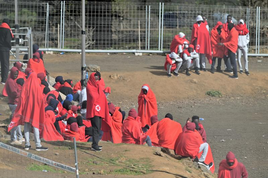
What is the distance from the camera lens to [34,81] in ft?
37.8

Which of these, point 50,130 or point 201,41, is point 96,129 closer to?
point 50,130

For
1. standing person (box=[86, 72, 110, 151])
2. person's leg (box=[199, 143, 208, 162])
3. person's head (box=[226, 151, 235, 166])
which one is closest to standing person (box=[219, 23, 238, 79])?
person's leg (box=[199, 143, 208, 162])

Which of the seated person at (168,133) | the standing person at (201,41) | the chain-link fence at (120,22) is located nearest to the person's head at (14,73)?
the seated person at (168,133)

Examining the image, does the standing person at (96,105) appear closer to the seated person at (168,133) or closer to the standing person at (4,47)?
the seated person at (168,133)

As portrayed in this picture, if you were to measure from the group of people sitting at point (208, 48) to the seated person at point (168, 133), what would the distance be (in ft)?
23.7

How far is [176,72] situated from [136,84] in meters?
1.49

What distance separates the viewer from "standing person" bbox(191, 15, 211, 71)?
21.6 metres

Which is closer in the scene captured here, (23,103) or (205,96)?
(23,103)

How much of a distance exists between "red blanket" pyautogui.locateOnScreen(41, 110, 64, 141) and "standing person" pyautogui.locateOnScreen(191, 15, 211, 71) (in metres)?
9.38

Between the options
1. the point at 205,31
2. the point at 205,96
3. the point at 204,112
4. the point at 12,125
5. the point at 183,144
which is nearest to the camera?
the point at 12,125

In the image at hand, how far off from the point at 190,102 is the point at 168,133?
6.42m

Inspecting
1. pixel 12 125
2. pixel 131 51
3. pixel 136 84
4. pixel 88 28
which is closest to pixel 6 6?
pixel 88 28

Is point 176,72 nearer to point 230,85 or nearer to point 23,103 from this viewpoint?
point 230,85

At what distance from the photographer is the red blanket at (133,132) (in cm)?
1334
